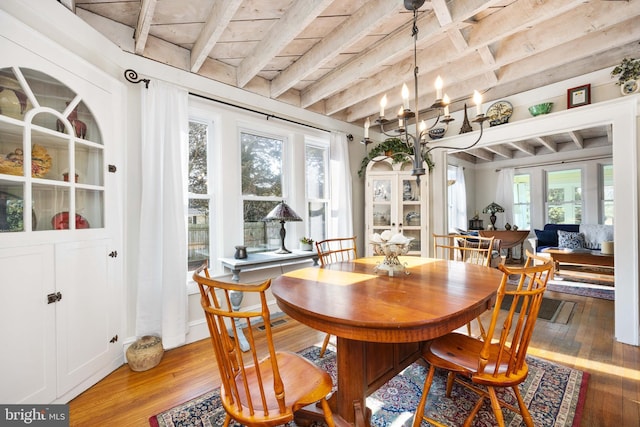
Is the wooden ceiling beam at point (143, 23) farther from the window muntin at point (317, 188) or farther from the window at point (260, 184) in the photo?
the window muntin at point (317, 188)

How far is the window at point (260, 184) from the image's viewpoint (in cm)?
309

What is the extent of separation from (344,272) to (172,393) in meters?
1.38

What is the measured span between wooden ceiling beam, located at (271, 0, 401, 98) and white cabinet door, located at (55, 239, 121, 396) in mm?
2208

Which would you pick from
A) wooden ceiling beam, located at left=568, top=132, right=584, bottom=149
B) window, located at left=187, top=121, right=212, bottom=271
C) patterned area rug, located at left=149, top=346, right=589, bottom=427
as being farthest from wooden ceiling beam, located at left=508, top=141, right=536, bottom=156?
window, located at left=187, top=121, right=212, bottom=271

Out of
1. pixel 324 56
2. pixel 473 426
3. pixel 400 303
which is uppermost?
pixel 324 56

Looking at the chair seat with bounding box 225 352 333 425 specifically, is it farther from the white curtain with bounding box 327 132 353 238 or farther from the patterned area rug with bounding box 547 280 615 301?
the patterned area rug with bounding box 547 280 615 301

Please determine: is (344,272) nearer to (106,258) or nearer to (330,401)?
(330,401)

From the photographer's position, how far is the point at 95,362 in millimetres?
1946

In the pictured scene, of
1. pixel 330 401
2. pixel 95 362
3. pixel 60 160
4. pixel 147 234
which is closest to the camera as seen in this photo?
pixel 330 401

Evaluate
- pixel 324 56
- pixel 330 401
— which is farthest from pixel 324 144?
pixel 330 401

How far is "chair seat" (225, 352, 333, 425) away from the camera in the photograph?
104cm

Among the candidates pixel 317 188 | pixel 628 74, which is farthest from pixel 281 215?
pixel 628 74

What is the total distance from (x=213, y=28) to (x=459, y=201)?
21.1 ft

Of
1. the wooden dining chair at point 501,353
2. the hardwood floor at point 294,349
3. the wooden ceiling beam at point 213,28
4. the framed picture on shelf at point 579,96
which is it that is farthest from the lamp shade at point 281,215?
the framed picture on shelf at point 579,96
